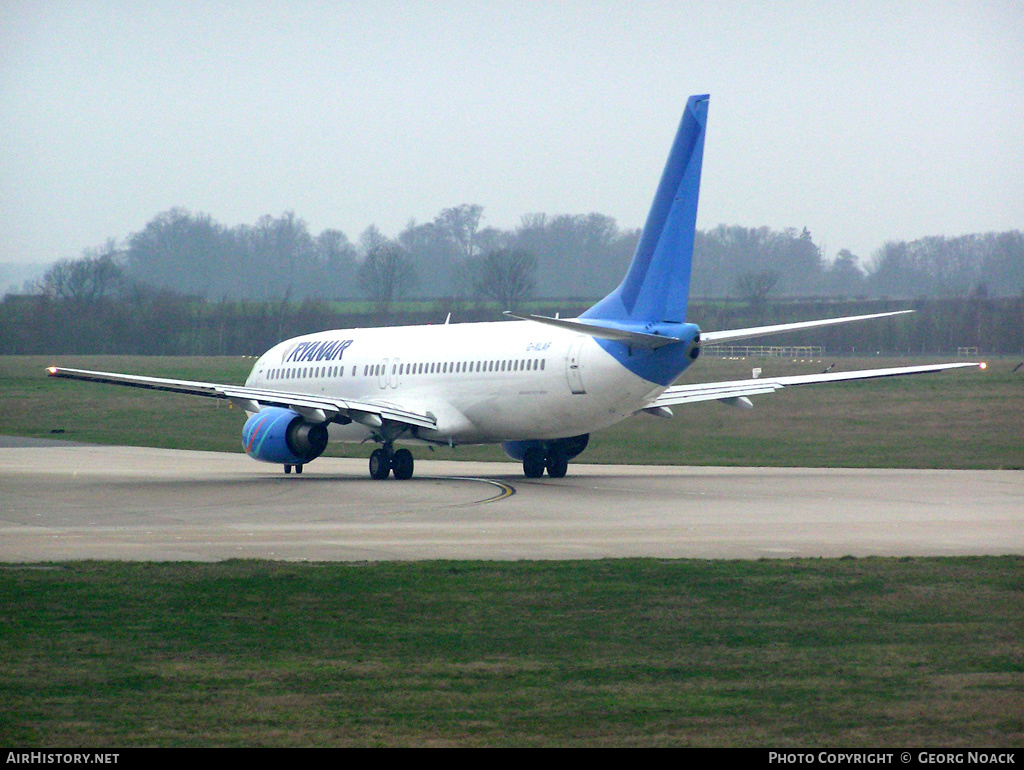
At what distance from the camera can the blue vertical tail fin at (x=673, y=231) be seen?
97.0 feet

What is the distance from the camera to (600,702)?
1005cm

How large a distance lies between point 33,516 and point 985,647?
17093 mm

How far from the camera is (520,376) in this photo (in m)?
32.7

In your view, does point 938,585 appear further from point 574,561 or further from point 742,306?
point 742,306

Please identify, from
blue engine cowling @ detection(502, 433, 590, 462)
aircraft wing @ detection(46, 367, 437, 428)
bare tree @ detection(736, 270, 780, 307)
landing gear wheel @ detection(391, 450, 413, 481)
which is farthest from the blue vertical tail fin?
bare tree @ detection(736, 270, 780, 307)

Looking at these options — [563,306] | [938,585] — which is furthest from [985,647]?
[563,306]

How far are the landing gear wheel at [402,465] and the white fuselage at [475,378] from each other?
89 cm

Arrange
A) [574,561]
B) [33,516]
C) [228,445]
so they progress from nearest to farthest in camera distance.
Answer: [574,561] → [33,516] → [228,445]

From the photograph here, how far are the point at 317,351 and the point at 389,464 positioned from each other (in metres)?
6.92

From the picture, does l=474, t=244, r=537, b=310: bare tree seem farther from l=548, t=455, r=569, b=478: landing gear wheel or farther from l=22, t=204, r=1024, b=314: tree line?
l=548, t=455, r=569, b=478: landing gear wheel

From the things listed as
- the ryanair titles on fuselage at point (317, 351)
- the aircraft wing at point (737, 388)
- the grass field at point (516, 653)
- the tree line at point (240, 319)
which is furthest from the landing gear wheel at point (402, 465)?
the tree line at point (240, 319)

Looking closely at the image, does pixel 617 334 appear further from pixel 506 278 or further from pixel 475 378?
pixel 506 278

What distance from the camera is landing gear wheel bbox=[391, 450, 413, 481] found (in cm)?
3416

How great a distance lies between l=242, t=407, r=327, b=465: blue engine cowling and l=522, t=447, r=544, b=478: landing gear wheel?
5.17m
